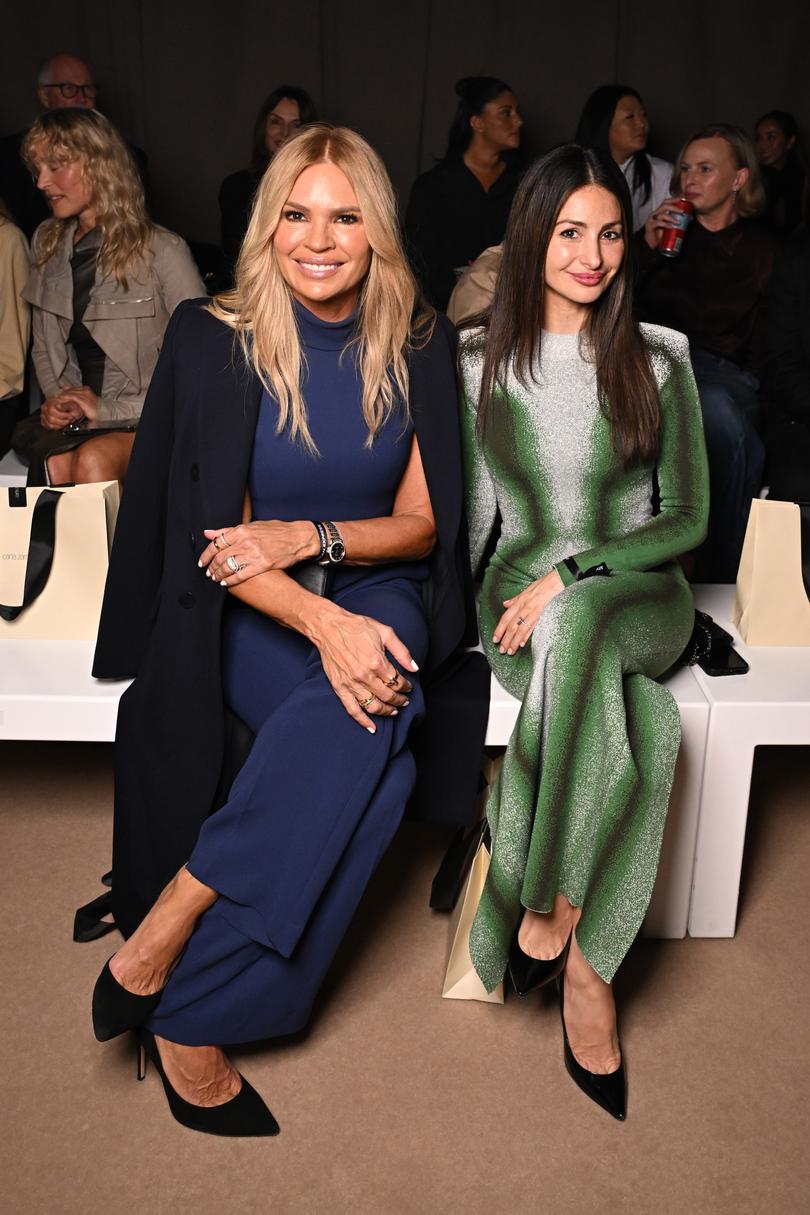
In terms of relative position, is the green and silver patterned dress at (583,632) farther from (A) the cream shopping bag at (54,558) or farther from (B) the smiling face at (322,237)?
(A) the cream shopping bag at (54,558)

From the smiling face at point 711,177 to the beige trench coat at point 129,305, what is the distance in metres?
1.39

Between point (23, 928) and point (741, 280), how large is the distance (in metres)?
2.49

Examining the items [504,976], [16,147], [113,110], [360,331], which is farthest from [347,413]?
[113,110]

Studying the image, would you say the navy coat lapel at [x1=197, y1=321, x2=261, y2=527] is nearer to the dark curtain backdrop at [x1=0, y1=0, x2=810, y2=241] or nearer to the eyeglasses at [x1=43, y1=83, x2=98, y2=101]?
the eyeglasses at [x1=43, y1=83, x2=98, y2=101]

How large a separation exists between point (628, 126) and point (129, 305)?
2286mm

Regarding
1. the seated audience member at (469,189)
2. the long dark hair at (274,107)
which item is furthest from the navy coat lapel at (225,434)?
the long dark hair at (274,107)

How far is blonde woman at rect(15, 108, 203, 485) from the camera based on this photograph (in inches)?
117

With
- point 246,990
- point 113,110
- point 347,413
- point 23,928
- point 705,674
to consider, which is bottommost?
point 23,928

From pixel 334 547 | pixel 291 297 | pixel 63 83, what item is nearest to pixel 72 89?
pixel 63 83

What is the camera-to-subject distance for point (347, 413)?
2.01 metres

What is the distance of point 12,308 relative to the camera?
3385 mm

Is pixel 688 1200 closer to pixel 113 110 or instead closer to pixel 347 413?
pixel 347 413

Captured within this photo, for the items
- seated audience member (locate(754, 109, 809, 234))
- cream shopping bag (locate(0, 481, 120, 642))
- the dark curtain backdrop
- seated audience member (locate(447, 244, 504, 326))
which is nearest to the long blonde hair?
seated audience member (locate(447, 244, 504, 326))

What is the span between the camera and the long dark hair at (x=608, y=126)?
4492 millimetres
